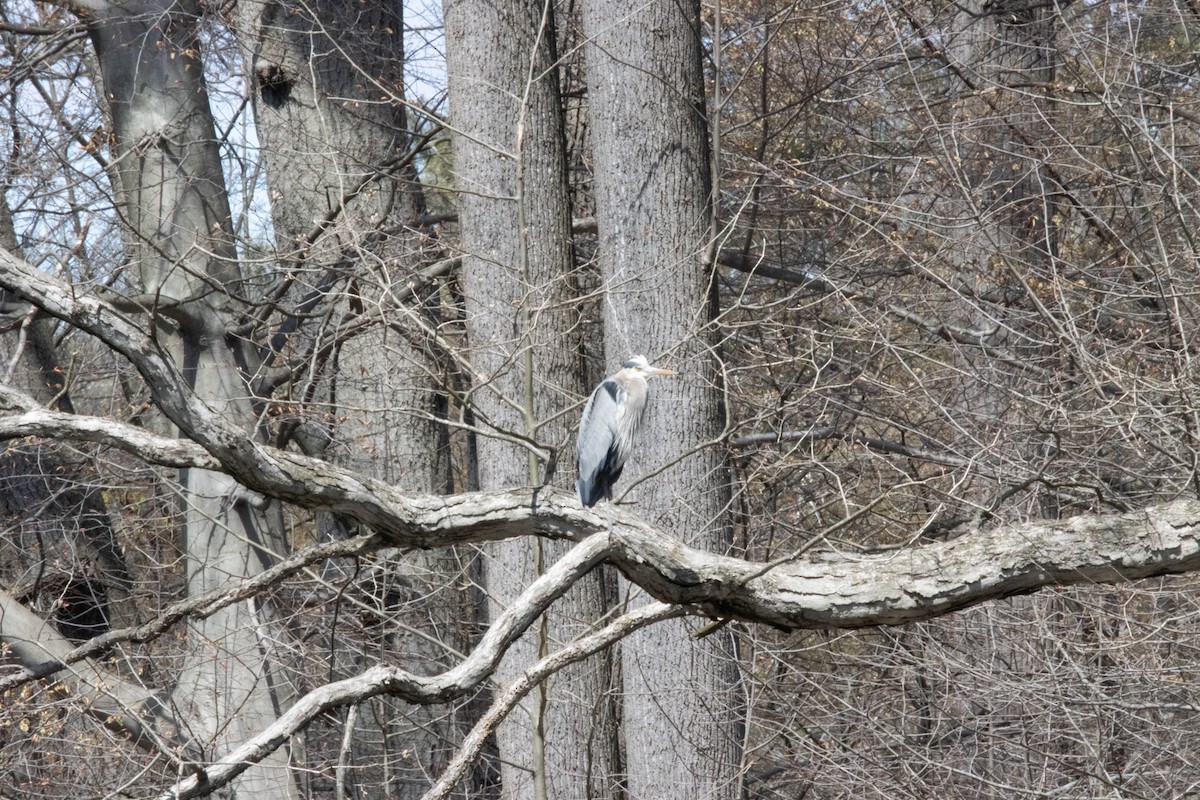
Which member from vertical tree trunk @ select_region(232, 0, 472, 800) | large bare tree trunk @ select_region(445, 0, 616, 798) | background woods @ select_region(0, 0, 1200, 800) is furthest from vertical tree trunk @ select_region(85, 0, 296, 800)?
large bare tree trunk @ select_region(445, 0, 616, 798)

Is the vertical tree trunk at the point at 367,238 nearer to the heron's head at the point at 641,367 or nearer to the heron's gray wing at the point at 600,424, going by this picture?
the heron's head at the point at 641,367

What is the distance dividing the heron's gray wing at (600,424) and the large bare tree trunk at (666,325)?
942 mm

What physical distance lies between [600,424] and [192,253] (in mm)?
3267

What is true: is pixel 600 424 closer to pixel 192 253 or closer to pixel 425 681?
pixel 425 681

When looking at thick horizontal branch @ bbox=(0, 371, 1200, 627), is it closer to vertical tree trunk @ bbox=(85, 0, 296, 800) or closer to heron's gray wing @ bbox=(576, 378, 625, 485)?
heron's gray wing @ bbox=(576, 378, 625, 485)

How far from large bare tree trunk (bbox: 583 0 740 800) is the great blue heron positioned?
882mm

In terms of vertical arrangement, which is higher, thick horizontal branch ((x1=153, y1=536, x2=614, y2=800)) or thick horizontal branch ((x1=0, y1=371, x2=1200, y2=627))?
thick horizontal branch ((x1=0, y1=371, x2=1200, y2=627))

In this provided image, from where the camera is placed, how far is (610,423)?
559cm

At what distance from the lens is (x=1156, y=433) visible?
5.77 meters

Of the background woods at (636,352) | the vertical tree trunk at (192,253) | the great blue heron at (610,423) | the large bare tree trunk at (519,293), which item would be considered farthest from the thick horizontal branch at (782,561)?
the vertical tree trunk at (192,253)

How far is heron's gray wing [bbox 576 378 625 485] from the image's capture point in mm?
5594

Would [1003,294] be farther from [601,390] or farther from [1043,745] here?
[601,390]

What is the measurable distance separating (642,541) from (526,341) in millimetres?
1441

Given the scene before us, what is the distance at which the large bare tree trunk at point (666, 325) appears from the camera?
6691mm
